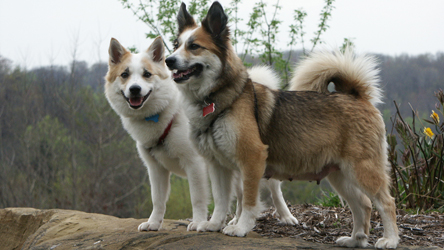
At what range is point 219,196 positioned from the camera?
142 inches

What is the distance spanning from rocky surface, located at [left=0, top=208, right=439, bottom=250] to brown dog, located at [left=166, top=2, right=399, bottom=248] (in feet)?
0.74

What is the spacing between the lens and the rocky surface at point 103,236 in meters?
3.26

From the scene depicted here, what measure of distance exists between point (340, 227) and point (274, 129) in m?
1.50

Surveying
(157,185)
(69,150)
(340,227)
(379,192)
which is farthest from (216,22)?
(69,150)

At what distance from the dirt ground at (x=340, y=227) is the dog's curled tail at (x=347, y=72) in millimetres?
1324

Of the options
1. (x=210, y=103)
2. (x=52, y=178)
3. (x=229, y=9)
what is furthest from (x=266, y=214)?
(x=52, y=178)

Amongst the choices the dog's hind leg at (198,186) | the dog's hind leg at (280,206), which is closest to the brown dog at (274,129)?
the dog's hind leg at (198,186)

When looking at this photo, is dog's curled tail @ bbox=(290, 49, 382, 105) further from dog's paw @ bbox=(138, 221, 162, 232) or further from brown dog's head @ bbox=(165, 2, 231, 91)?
dog's paw @ bbox=(138, 221, 162, 232)

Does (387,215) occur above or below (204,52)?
below

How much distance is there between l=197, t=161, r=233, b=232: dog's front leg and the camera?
357 cm

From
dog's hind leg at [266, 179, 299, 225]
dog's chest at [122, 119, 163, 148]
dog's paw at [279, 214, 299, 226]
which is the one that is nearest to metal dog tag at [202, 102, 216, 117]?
dog's chest at [122, 119, 163, 148]

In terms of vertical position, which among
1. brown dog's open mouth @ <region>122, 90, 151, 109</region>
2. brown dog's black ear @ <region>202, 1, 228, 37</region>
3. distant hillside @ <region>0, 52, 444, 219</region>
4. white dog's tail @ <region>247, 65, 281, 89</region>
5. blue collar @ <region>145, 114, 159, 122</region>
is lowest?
distant hillside @ <region>0, 52, 444, 219</region>

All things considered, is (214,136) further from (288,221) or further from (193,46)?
(288,221)

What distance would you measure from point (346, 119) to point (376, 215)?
1555mm
